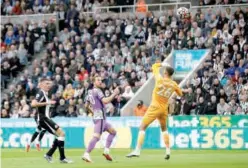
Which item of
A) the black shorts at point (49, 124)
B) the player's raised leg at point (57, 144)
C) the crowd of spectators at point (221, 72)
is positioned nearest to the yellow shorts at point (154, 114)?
the player's raised leg at point (57, 144)

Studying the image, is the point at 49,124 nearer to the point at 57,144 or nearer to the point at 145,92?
the point at 57,144

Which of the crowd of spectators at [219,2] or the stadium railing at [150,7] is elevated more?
the crowd of spectators at [219,2]

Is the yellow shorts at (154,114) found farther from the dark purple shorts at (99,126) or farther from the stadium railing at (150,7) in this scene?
the stadium railing at (150,7)

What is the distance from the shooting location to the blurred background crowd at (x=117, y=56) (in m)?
32.7

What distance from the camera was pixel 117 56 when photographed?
3738cm

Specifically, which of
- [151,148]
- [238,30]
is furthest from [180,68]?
[151,148]

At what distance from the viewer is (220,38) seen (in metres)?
35.2

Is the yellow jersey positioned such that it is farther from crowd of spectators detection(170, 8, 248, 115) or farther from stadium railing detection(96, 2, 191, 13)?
stadium railing detection(96, 2, 191, 13)

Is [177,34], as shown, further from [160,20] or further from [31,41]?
[31,41]

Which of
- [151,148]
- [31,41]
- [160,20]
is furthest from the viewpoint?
[31,41]

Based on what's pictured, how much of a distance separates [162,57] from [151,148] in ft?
20.0

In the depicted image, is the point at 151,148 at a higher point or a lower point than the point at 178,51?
lower

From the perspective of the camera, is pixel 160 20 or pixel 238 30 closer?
pixel 238 30

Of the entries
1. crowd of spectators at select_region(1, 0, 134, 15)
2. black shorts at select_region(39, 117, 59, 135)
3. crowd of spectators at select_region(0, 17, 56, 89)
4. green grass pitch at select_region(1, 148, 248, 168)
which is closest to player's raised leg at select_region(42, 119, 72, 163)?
black shorts at select_region(39, 117, 59, 135)
